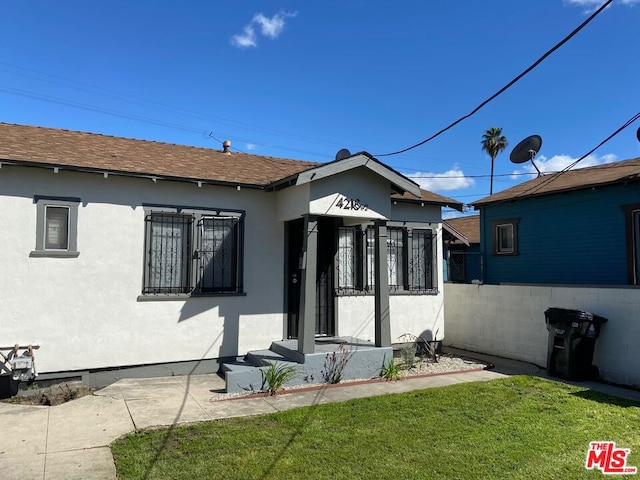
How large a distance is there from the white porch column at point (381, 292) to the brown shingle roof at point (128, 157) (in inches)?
93.9

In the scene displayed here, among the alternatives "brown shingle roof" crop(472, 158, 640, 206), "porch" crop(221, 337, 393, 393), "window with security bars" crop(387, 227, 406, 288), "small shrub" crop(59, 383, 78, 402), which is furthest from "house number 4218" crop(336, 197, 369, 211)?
"brown shingle roof" crop(472, 158, 640, 206)

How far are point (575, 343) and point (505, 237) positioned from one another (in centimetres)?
713

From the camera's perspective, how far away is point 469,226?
78.6 feet

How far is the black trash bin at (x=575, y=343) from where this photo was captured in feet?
25.0

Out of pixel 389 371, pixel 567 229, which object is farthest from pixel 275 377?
pixel 567 229

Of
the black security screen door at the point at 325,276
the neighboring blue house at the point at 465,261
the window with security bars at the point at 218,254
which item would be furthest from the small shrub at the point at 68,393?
the neighboring blue house at the point at 465,261

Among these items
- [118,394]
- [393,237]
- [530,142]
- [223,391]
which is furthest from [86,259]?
[530,142]

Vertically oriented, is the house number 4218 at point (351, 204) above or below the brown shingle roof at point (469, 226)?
below

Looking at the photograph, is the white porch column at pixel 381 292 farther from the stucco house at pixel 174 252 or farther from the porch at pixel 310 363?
the porch at pixel 310 363

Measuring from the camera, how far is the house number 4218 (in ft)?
26.0

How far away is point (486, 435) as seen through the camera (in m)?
4.93

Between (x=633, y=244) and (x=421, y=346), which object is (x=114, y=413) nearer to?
(x=421, y=346)

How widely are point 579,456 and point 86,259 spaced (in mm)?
7102
